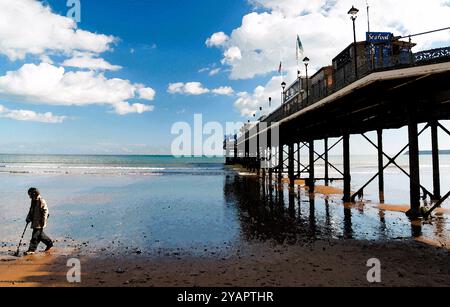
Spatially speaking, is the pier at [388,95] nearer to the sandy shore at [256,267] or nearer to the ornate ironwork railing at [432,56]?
the ornate ironwork railing at [432,56]

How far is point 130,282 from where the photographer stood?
21.4 feet

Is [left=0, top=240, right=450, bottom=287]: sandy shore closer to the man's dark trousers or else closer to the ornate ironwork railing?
the man's dark trousers

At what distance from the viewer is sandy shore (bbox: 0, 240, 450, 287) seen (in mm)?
6535

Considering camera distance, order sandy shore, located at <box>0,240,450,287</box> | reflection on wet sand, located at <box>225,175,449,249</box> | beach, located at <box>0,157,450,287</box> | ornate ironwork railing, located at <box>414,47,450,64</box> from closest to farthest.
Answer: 1. sandy shore, located at <box>0,240,450,287</box>
2. beach, located at <box>0,157,450,287</box>
3. ornate ironwork railing, located at <box>414,47,450,64</box>
4. reflection on wet sand, located at <box>225,175,449,249</box>

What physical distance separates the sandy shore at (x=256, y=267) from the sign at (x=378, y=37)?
7.36 m

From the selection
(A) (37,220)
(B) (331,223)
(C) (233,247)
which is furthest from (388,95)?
(A) (37,220)

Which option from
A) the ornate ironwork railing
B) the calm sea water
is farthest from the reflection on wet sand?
the ornate ironwork railing

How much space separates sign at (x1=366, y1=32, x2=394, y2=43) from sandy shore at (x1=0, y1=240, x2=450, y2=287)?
290 inches

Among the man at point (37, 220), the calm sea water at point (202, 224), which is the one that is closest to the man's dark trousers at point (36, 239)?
the man at point (37, 220)

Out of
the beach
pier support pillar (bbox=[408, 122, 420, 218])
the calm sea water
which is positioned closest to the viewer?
the beach

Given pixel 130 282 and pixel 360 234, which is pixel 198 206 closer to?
pixel 360 234

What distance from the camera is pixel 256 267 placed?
7.45m

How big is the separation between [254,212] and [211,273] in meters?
8.74
